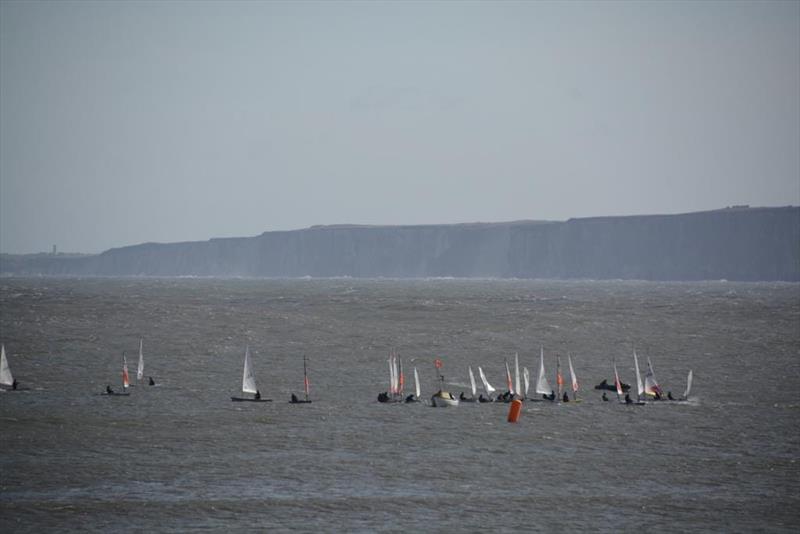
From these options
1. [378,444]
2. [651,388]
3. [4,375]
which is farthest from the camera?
[4,375]

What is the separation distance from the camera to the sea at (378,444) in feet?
137

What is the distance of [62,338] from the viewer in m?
111

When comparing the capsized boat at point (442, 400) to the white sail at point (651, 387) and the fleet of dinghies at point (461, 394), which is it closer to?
the fleet of dinghies at point (461, 394)

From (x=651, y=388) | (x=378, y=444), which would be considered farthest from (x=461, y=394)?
(x=378, y=444)

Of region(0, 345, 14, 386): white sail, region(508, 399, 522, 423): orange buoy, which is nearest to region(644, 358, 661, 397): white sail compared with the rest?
region(508, 399, 522, 423): orange buoy

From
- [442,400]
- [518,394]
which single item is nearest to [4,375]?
[442,400]

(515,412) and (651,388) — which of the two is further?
(651,388)

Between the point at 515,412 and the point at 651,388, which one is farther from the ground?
the point at 651,388

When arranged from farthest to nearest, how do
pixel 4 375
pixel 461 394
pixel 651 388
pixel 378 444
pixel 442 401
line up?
pixel 4 375
pixel 651 388
pixel 461 394
pixel 442 401
pixel 378 444

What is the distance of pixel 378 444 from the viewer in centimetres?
5488

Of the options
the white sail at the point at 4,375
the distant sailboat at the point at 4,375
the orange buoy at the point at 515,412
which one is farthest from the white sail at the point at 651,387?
the white sail at the point at 4,375

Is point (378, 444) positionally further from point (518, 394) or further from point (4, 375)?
point (4, 375)

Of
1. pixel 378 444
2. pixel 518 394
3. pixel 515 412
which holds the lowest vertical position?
pixel 378 444

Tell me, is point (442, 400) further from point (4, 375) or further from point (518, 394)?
point (4, 375)
